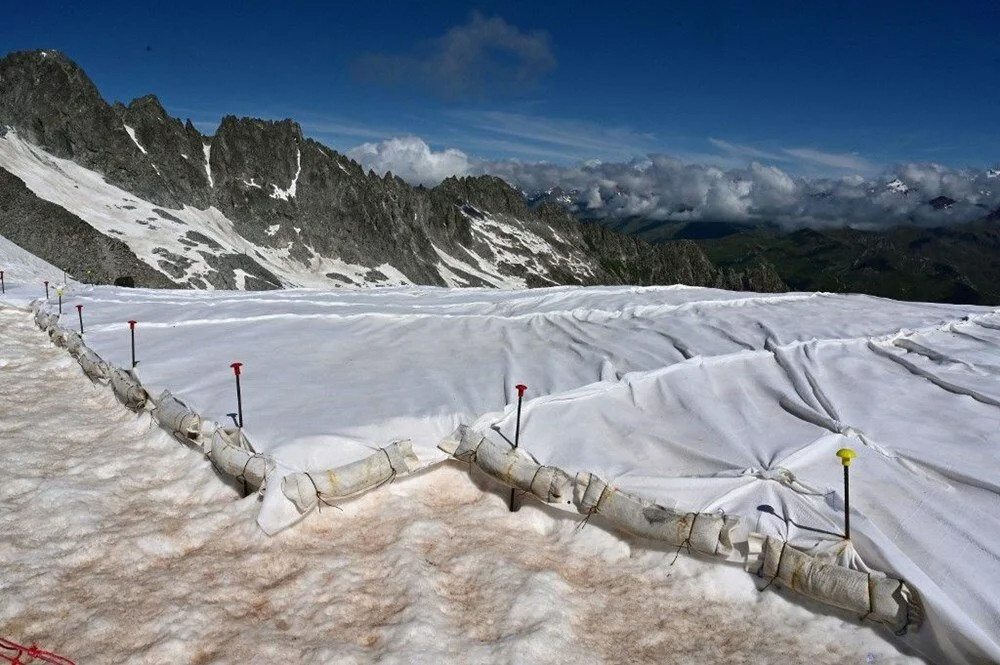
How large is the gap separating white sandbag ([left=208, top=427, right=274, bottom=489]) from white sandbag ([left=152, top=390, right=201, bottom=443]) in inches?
27.2

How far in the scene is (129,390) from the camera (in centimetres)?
1123

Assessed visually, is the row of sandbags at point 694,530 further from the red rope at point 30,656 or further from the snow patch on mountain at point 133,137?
the snow patch on mountain at point 133,137

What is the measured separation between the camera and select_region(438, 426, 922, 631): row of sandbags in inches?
245

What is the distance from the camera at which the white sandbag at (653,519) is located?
285 inches

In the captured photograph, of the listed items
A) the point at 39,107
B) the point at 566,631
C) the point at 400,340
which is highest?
the point at 39,107

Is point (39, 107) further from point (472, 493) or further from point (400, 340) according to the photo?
point (472, 493)

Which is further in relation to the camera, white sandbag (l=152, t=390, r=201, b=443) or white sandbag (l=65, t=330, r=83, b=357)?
white sandbag (l=65, t=330, r=83, b=357)

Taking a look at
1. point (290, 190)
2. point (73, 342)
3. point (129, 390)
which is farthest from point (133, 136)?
point (129, 390)

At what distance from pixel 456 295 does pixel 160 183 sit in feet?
372

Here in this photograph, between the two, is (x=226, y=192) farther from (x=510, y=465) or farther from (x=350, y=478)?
(x=510, y=465)

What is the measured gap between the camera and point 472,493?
9.17 metres

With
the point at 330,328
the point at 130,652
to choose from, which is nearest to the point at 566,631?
the point at 130,652

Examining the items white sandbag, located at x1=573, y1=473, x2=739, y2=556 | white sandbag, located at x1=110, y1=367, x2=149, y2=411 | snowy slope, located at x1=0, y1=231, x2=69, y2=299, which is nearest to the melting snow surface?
snowy slope, located at x1=0, y1=231, x2=69, y2=299

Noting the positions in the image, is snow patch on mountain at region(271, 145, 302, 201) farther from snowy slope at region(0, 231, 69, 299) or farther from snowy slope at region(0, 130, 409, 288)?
snowy slope at region(0, 231, 69, 299)
